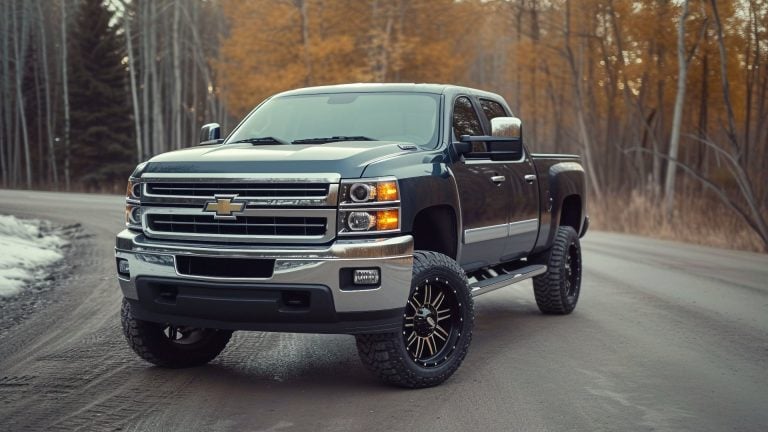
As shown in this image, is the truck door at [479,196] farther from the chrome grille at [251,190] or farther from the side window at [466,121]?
the chrome grille at [251,190]

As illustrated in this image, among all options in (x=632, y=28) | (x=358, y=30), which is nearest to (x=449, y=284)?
(x=632, y=28)

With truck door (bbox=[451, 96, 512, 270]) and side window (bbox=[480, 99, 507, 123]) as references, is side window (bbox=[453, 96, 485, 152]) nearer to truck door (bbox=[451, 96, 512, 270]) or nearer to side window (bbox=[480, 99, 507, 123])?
truck door (bbox=[451, 96, 512, 270])

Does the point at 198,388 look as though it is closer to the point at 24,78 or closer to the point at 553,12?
the point at 553,12

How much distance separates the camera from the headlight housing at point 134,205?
6.03 meters

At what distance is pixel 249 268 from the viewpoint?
17.9 feet

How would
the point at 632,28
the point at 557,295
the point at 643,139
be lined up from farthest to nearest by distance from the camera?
the point at 643,139, the point at 632,28, the point at 557,295

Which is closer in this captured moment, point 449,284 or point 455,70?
point 449,284

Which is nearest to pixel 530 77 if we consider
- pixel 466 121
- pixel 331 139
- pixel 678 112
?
pixel 678 112

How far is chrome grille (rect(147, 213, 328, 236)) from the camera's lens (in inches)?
213

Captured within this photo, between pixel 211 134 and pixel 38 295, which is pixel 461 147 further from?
pixel 38 295

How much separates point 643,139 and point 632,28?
24.4 ft

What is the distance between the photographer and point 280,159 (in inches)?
219

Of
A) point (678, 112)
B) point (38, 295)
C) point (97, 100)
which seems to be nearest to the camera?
point (38, 295)

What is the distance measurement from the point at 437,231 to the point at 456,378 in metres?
1.03
